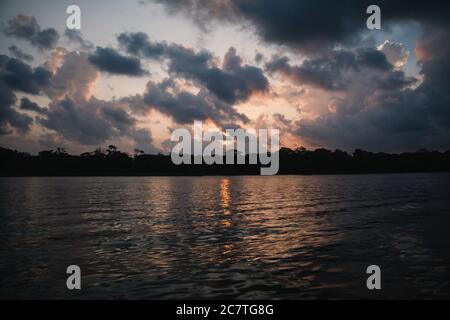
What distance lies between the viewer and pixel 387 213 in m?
48.0

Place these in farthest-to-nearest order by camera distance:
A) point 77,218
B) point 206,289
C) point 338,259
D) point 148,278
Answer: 1. point 77,218
2. point 338,259
3. point 148,278
4. point 206,289

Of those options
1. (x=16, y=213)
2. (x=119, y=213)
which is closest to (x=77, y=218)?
(x=119, y=213)

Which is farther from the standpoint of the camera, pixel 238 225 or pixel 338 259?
pixel 238 225

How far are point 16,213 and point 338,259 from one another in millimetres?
42838

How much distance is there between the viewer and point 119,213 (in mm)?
48812

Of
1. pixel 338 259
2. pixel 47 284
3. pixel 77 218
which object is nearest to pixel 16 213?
pixel 77 218
